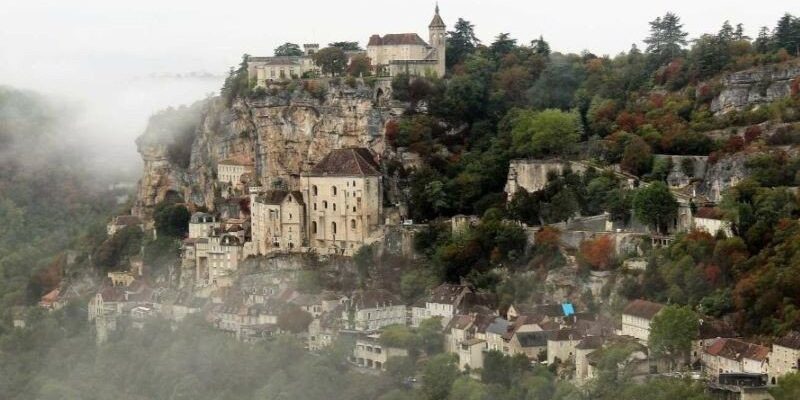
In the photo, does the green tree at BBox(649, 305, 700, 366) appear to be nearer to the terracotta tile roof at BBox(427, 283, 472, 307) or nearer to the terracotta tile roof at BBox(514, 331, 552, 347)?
the terracotta tile roof at BBox(514, 331, 552, 347)

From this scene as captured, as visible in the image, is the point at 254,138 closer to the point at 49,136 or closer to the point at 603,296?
the point at 603,296

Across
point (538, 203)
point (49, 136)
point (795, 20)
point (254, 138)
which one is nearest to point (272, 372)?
point (538, 203)

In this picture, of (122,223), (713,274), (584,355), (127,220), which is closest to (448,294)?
(584,355)

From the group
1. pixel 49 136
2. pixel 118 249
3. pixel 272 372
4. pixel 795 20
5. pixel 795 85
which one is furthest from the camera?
pixel 49 136

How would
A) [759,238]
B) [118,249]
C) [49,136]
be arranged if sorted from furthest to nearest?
[49,136] < [118,249] < [759,238]

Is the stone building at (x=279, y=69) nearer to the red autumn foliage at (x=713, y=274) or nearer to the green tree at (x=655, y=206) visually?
the green tree at (x=655, y=206)

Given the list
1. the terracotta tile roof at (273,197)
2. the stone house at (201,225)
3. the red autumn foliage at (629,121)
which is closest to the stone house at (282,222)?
the terracotta tile roof at (273,197)

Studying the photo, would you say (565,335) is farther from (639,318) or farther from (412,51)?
(412,51)
